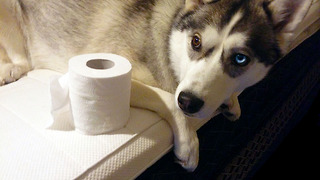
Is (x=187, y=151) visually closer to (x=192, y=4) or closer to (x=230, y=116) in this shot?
(x=230, y=116)

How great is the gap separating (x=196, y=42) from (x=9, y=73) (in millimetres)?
829

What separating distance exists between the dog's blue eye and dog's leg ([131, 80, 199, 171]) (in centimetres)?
26

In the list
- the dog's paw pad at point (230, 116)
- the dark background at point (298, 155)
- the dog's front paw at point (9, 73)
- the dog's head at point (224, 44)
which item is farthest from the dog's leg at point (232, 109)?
the dog's front paw at point (9, 73)

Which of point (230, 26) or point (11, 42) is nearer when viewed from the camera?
point (230, 26)

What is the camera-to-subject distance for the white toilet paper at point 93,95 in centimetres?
77

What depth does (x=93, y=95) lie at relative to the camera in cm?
78

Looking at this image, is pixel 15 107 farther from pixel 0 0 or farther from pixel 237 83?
pixel 237 83

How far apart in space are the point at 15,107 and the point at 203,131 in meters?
0.71

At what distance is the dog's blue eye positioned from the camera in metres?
0.94

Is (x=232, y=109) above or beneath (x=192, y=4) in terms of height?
beneath

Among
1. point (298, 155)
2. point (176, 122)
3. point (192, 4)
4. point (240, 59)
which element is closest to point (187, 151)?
point (176, 122)

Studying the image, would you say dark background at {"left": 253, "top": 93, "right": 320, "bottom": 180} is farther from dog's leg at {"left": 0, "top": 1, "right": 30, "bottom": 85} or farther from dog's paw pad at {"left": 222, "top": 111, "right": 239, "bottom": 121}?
dog's leg at {"left": 0, "top": 1, "right": 30, "bottom": 85}

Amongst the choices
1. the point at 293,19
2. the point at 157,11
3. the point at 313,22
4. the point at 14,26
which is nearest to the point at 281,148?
the point at 313,22

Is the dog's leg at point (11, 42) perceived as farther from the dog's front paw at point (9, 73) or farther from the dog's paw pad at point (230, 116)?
the dog's paw pad at point (230, 116)
